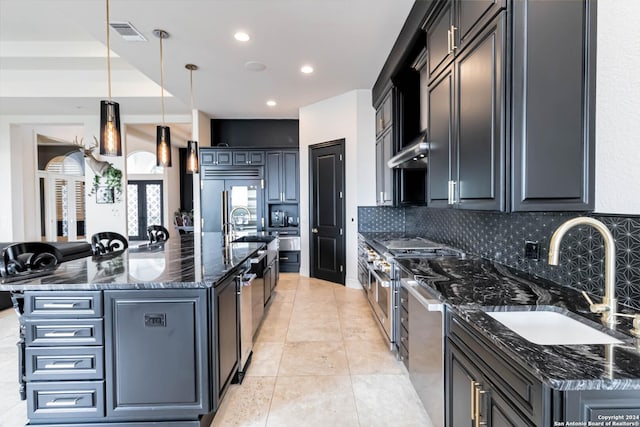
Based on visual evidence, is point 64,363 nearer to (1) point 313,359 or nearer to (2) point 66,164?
(1) point 313,359

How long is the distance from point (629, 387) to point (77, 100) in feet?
24.8

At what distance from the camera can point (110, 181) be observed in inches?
257

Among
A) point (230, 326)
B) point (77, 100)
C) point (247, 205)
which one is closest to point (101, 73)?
point (77, 100)

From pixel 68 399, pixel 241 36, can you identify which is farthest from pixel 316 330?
pixel 241 36

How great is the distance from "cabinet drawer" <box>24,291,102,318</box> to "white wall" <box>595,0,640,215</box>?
2584mm

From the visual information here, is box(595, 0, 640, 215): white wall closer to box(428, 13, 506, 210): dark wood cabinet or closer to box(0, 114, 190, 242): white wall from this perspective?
box(428, 13, 506, 210): dark wood cabinet

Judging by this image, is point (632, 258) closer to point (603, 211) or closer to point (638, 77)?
point (603, 211)

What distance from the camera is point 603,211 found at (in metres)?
1.38

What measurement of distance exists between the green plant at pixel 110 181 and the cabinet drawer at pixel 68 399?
224 inches

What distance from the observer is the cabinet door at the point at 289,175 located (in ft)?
20.8

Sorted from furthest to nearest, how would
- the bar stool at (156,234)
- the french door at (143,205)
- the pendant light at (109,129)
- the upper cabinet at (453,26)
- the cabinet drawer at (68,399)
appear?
the french door at (143,205), the bar stool at (156,234), the pendant light at (109,129), the cabinet drawer at (68,399), the upper cabinet at (453,26)

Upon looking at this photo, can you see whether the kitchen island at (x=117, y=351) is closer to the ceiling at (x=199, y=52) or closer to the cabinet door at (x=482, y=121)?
the cabinet door at (x=482, y=121)

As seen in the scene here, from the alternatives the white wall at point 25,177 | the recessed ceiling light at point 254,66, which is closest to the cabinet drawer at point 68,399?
the recessed ceiling light at point 254,66

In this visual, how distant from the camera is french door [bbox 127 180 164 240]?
1077 cm
